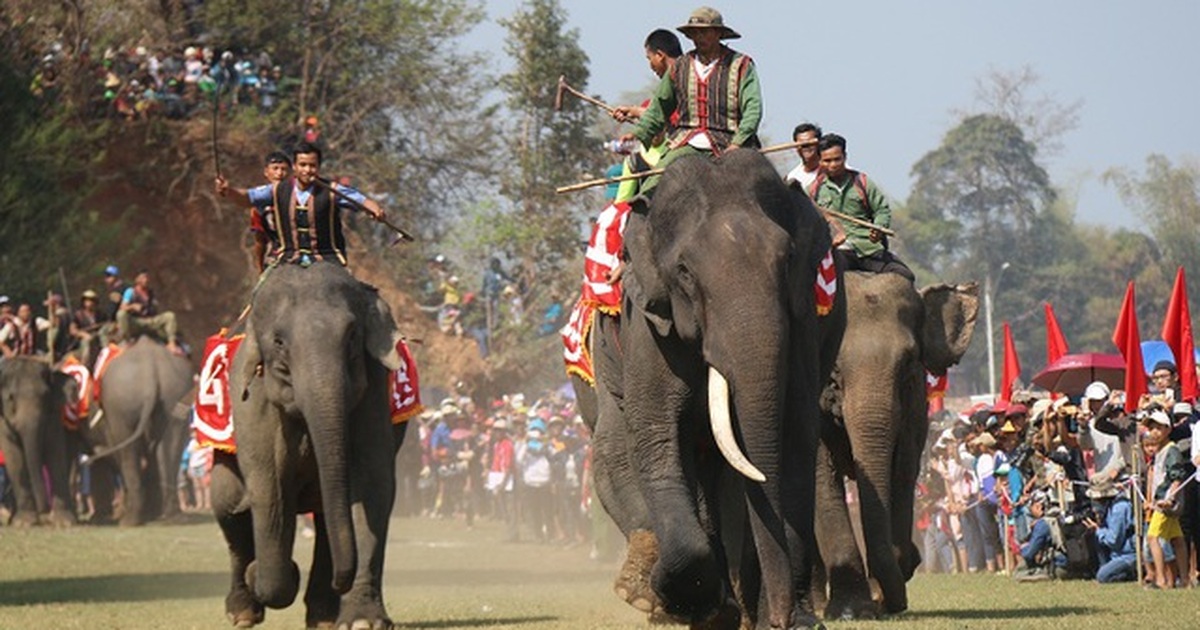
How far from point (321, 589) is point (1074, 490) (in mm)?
7622

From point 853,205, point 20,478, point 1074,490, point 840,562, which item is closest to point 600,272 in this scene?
point 840,562

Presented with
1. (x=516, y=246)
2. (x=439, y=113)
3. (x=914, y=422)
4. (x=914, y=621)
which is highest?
(x=439, y=113)

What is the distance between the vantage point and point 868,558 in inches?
590

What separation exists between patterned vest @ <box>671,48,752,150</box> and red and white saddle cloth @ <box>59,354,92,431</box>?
2437 cm

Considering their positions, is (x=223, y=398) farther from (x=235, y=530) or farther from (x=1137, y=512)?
(x=1137, y=512)

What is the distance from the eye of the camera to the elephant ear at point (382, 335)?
15938 mm

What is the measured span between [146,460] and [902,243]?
73.3m

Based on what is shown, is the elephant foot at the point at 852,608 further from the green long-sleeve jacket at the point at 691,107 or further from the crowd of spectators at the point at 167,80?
the crowd of spectators at the point at 167,80

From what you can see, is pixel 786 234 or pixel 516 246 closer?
pixel 786 234

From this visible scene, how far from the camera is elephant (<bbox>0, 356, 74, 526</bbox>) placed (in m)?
34.0

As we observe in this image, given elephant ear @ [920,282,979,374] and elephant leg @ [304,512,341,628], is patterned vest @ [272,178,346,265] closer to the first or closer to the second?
elephant leg @ [304,512,341,628]

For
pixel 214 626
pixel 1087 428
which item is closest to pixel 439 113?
pixel 1087 428

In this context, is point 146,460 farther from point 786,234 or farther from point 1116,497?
point 786,234

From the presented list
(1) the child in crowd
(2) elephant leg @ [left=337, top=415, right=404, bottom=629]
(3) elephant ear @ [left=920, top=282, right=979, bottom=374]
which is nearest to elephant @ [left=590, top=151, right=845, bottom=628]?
(2) elephant leg @ [left=337, top=415, right=404, bottom=629]
